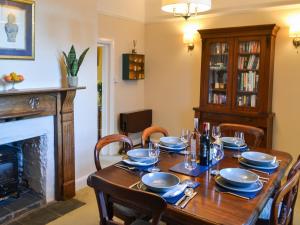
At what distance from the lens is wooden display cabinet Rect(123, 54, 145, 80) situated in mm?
5195

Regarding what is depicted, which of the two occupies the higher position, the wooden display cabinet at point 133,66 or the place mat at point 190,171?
the wooden display cabinet at point 133,66

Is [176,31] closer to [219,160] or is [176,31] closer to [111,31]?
[111,31]

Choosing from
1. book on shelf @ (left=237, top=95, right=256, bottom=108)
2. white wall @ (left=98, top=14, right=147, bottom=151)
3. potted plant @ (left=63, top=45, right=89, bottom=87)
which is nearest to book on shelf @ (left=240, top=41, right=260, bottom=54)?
book on shelf @ (left=237, top=95, right=256, bottom=108)

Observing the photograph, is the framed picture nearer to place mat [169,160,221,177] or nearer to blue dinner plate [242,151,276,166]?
place mat [169,160,221,177]

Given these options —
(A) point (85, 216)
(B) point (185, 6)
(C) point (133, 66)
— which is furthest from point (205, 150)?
(C) point (133, 66)

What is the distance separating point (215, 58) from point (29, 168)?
3189 mm

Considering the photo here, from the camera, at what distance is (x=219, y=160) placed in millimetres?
2342

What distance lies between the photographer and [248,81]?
4523 millimetres

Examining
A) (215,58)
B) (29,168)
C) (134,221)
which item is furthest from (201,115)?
(134,221)

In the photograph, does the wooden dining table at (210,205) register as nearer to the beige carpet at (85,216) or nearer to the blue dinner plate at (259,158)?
the blue dinner plate at (259,158)

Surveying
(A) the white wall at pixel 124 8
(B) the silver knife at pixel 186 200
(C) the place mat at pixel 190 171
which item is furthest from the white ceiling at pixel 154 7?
(B) the silver knife at pixel 186 200

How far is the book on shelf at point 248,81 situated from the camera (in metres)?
4.47

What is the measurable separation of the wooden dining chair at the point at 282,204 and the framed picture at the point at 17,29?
2563mm

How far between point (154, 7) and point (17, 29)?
10.3 ft
